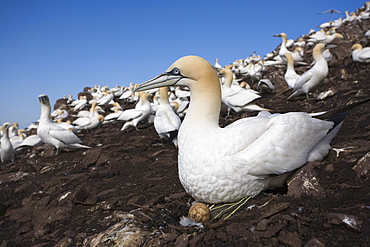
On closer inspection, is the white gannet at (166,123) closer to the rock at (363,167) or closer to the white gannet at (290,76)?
the rock at (363,167)

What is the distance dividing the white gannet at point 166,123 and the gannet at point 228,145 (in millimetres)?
4443

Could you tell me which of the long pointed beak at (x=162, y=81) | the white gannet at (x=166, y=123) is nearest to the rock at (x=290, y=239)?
the long pointed beak at (x=162, y=81)

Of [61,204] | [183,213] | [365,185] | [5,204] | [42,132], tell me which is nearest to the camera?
[365,185]

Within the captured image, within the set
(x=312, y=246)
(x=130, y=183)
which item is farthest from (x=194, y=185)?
(x=130, y=183)

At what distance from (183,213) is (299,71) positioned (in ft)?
47.0

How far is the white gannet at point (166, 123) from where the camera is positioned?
26.0 ft

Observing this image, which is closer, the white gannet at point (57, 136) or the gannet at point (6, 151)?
the white gannet at point (57, 136)

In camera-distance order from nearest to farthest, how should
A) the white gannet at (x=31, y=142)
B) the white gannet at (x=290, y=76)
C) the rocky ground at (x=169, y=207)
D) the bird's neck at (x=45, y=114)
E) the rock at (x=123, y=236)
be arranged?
the rocky ground at (x=169, y=207), the rock at (x=123, y=236), the bird's neck at (x=45, y=114), the white gannet at (x=290, y=76), the white gannet at (x=31, y=142)

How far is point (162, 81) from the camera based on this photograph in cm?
339

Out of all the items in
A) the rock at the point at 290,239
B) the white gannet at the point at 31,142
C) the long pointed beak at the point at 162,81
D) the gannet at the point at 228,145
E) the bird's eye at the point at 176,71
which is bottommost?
the white gannet at the point at 31,142

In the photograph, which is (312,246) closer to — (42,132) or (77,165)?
(77,165)

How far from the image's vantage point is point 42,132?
966 centimetres

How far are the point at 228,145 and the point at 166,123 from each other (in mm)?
5402

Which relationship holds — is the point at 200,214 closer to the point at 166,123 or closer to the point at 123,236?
the point at 123,236
